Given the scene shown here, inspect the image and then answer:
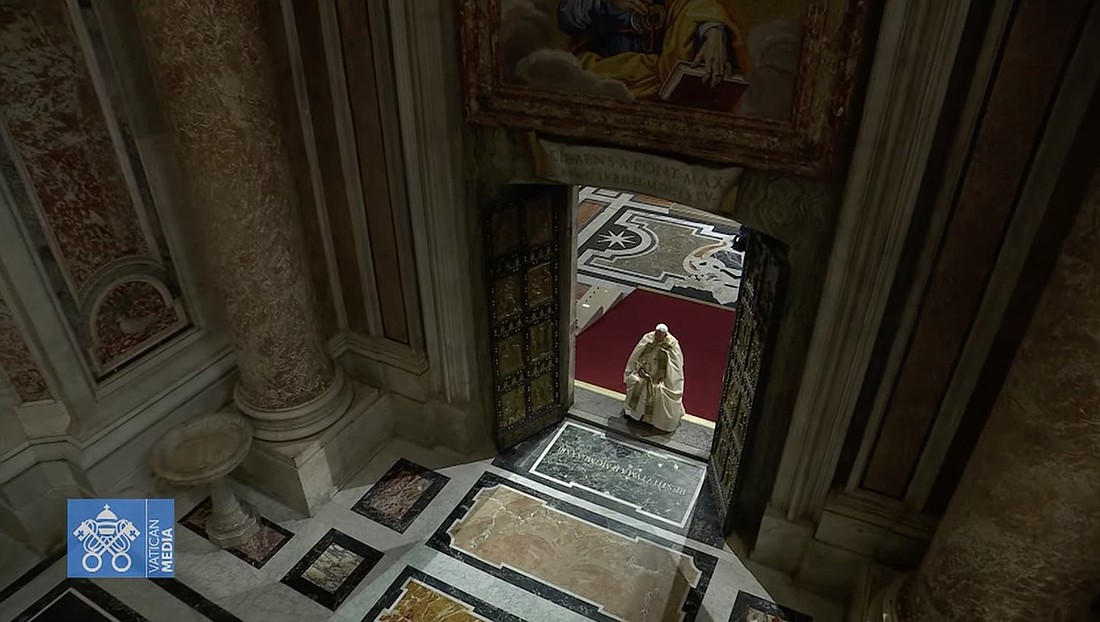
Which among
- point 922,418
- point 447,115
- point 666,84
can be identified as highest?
point 666,84

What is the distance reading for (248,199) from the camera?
159 inches

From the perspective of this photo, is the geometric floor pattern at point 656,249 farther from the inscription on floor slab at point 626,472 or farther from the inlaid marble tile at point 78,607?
the inlaid marble tile at point 78,607

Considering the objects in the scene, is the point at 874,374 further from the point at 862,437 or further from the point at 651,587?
the point at 651,587

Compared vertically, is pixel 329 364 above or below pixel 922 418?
below

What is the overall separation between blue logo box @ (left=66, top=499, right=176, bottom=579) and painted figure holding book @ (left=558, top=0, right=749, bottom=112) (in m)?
3.71

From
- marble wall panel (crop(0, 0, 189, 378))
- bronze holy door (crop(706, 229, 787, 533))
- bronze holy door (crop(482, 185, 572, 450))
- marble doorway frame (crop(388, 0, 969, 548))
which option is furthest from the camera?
bronze holy door (crop(482, 185, 572, 450))

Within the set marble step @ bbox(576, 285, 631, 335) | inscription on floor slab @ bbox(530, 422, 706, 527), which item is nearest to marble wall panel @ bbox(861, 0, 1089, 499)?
inscription on floor slab @ bbox(530, 422, 706, 527)

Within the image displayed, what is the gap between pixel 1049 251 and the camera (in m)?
2.95

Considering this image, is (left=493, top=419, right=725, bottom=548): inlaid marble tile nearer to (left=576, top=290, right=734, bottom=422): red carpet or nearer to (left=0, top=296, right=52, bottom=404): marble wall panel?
(left=576, top=290, right=734, bottom=422): red carpet

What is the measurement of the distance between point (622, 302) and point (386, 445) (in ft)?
10.7

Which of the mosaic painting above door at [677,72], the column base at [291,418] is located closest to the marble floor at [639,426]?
the column base at [291,418]

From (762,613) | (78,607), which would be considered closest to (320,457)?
(78,607)

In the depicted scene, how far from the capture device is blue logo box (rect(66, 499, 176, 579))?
4.39 metres

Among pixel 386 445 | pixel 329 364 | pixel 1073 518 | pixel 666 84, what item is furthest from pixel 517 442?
pixel 1073 518
